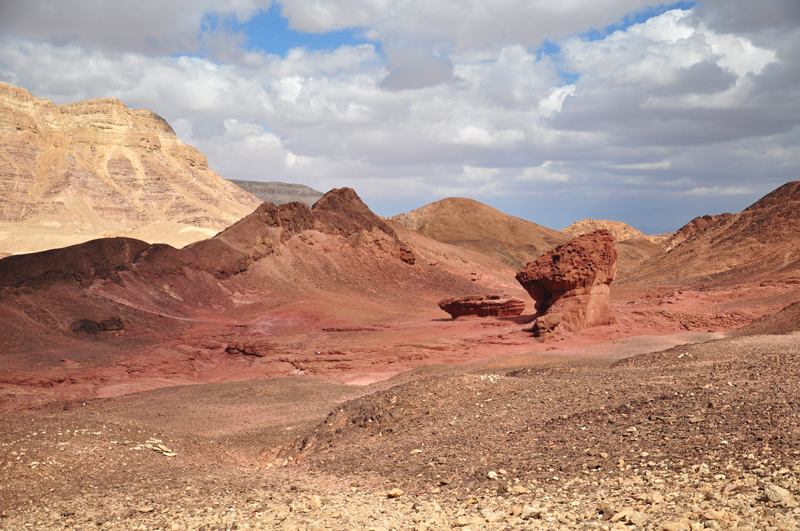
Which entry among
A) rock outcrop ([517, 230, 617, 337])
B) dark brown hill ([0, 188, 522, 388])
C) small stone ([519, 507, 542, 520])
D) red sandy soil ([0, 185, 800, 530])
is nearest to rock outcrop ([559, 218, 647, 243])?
dark brown hill ([0, 188, 522, 388])

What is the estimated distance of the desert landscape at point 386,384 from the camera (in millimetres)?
5965

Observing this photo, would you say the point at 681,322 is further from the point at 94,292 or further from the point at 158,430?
the point at 94,292

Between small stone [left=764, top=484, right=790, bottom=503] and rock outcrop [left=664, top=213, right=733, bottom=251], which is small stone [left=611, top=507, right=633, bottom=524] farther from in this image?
rock outcrop [left=664, top=213, right=733, bottom=251]

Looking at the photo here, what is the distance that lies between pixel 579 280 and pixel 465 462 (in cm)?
1630

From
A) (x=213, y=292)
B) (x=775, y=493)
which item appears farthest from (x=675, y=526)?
(x=213, y=292)

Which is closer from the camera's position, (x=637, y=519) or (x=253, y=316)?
(x=637, y=519)

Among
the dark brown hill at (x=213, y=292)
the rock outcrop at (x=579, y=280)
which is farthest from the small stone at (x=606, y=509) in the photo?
the rock outcrop at (x=579, y=280)

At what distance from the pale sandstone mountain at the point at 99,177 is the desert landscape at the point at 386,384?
4714 centimetres

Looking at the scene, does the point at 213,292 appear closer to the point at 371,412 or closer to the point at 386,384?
the point at 386,384

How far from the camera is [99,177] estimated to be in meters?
105

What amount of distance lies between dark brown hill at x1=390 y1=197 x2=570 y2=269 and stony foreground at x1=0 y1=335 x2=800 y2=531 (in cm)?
5967

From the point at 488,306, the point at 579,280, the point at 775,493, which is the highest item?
the point at 579,280

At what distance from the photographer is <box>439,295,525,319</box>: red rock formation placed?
2714cm

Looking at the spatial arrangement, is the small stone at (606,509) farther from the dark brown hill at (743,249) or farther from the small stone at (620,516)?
the dark brown hill at (743,249)
